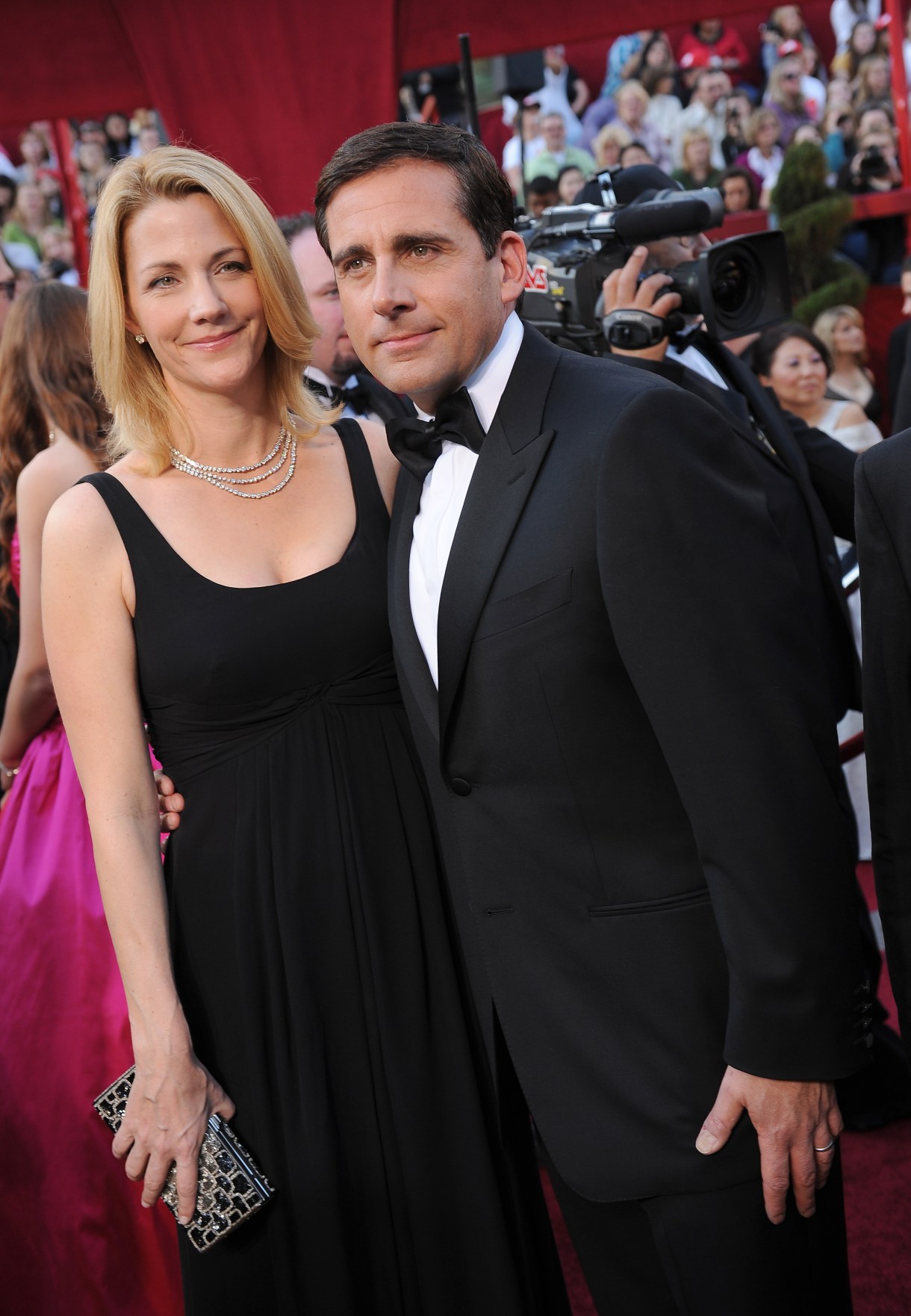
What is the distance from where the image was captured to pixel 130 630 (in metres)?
1.85

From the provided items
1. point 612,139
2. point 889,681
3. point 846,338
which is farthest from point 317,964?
point 612,139

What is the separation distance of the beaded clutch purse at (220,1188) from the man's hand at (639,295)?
1.80 m

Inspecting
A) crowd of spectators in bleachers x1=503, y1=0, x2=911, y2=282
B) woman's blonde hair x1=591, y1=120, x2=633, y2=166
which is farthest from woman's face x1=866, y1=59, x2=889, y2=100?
woman's blonde hair x1=591, y1=120, x2=633, y2=166

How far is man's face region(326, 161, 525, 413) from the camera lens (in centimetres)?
162

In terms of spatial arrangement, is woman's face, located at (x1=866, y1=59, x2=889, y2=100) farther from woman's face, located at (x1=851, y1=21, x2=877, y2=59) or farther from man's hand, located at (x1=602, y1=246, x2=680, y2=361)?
man's hand, located at (x1=602, y1=246, x2=680, y2=361)

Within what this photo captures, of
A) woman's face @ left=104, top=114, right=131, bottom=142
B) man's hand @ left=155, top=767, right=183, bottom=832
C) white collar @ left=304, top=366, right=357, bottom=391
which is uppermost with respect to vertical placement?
woman's face @ left=104, top=114, right=131, bottom=142

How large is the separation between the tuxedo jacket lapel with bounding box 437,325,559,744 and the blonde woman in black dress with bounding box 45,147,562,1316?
366 millimetres

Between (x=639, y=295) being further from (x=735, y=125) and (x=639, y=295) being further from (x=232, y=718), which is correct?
(x=735, y=125)

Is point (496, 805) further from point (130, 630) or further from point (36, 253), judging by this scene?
point (36, 253)

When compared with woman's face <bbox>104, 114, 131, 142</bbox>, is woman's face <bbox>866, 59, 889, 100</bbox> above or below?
below

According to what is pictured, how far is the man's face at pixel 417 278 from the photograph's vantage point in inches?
63.9

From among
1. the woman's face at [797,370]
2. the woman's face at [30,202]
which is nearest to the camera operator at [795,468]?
the woman's face at [797,370]

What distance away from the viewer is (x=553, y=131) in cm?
1046

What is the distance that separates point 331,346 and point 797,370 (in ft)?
6.63
